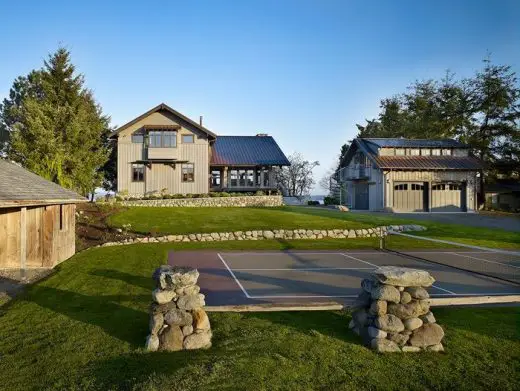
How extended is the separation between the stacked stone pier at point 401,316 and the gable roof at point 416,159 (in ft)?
105

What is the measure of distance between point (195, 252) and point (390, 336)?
12.5m

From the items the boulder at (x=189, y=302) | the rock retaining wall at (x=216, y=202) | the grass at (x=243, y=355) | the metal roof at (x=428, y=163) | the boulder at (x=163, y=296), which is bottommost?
the grass at (x=243, y=355)

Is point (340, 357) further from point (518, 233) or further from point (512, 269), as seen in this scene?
point (518, 233)

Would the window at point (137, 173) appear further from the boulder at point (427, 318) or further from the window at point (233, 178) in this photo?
the boulder at point (427, 318)

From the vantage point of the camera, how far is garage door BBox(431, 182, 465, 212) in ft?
129

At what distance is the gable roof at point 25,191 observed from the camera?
11256 millimetres

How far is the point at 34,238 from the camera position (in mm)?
15266

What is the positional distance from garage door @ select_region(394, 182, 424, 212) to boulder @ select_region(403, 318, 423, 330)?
3344cm

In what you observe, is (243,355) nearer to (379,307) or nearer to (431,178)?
(379,307)

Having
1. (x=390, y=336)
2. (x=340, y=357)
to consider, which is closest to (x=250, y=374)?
(x=340, y=357)

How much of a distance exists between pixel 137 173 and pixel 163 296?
3401 centimetres

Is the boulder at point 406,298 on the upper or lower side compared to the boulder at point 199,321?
upper

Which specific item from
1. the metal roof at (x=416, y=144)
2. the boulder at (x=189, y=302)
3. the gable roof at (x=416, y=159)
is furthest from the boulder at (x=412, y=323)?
the metal roof at (x=416, y=144)

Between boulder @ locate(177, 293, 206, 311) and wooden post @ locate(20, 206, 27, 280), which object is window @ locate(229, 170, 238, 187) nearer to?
wooden post @ locate(20, 206, 27, 280)
